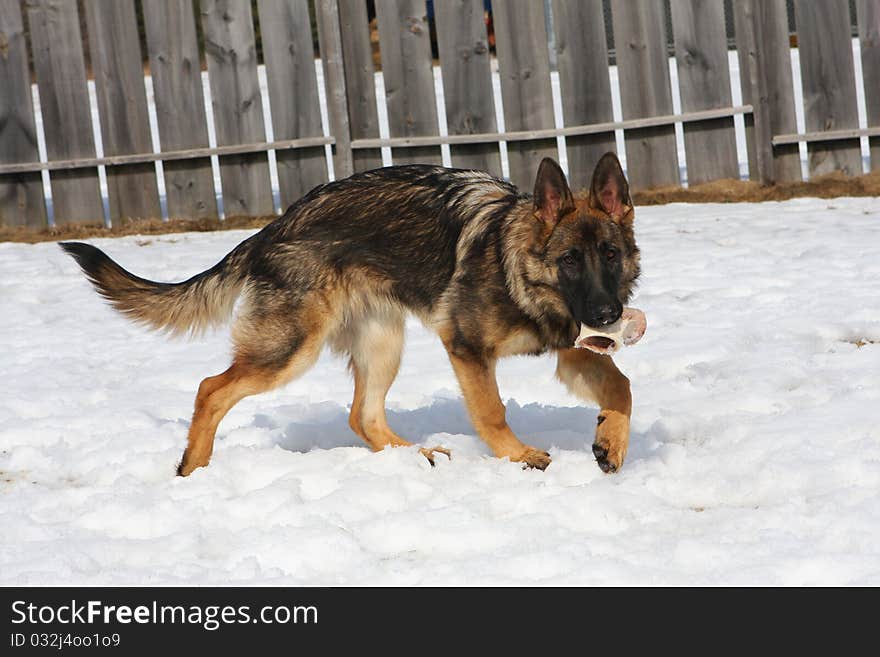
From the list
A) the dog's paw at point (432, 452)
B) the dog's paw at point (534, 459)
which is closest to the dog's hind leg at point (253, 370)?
the dog's paw at point (432, 452)

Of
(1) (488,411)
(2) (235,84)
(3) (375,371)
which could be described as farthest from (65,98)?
(1) (488,411)

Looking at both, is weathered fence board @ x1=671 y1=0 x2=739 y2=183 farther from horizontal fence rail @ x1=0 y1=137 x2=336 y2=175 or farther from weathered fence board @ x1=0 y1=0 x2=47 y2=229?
weathered fence board @ x1=0 y1=0 x2=47 y2=229

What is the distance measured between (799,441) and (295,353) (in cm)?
218

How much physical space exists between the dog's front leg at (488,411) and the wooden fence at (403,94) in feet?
17.5

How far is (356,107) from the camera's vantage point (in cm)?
1018

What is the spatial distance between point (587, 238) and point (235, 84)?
6.21 m

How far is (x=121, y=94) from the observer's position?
402 inches

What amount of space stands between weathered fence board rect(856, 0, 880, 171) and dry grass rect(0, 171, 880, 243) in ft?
1.82

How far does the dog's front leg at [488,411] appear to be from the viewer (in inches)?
196

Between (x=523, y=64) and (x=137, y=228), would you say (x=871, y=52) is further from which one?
(x=137, y=228)

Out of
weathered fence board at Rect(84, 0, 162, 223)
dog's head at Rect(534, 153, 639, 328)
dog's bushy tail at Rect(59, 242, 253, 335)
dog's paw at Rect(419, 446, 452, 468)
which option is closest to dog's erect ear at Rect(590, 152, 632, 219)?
→ dog's head at Rect(534, 153, 639, 328)

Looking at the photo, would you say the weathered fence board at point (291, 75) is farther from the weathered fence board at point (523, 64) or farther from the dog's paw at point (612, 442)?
the dog's paw at point (612, 442)

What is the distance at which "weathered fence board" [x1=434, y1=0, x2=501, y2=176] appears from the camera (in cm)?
994

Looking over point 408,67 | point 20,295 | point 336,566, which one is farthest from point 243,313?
point 408,67
